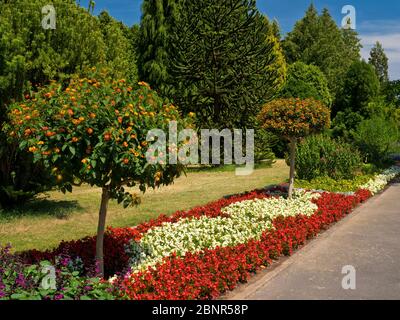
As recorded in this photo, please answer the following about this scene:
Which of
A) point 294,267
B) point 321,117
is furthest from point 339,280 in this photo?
point 321,117

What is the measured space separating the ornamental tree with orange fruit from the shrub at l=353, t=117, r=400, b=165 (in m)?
16.8

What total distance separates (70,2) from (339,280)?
385 inches

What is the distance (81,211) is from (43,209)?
3.44 feet

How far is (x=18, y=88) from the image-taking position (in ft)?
34.7

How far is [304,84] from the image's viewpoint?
78.9 ft

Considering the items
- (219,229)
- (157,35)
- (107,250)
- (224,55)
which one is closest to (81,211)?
(219,229)

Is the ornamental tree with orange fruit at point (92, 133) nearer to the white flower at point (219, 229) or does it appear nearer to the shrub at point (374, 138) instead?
the white flower at point (219, 229)

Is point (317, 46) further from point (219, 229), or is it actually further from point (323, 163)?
point (219, 229)

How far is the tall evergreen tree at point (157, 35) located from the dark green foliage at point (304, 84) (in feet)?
23.5

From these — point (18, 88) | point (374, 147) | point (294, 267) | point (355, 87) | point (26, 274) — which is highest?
point (355, 87)

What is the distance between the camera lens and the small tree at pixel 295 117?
11695mm

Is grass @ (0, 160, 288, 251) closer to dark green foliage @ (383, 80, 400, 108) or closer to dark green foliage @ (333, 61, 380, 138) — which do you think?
dark green foliage @ (383, 80, 400, 108)

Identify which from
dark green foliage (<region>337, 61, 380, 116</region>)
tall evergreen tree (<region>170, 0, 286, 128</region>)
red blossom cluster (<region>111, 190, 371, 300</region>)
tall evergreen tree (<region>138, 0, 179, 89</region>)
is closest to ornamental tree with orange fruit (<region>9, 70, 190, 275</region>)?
red blossom cluster (<region>111, 190, 371, 300</region>)
